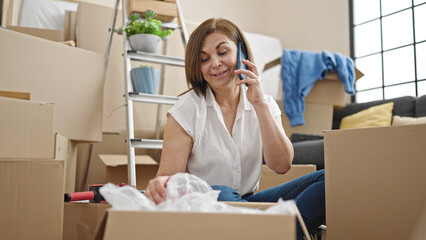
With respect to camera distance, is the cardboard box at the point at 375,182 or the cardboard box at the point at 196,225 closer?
the cardboard box at the point at 196,225

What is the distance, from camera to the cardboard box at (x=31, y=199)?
107 cm

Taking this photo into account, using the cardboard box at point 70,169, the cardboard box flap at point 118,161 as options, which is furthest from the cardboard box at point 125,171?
the cardboard box at point 70,169

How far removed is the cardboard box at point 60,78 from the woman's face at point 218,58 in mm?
680

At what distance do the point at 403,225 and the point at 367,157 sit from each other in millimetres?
153

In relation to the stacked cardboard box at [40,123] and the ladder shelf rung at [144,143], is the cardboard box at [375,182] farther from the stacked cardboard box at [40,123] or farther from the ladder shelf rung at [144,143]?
the ladder shelf rung at [144,143]

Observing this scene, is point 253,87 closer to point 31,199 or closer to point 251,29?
point 31,199

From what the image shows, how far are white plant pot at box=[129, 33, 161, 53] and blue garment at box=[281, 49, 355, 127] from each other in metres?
0.97

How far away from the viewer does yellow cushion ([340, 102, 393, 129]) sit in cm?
259

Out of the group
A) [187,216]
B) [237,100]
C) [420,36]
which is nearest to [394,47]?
[420,36]

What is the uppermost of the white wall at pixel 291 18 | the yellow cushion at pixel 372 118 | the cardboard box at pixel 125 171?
the white wall at pixel 291 18

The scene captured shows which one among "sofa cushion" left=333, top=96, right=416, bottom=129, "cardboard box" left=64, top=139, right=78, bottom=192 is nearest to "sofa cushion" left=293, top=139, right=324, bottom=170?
"sofa cushion" left=333, top=96, right=416, bottom=129

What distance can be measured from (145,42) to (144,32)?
45 mm

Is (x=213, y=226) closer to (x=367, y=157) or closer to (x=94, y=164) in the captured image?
(x=367, y=157)

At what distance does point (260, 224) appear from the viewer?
2.07 feet
